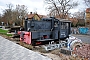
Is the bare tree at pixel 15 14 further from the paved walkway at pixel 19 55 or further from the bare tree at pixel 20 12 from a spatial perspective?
the paved walkway at pixel 19 55

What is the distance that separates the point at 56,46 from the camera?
10.7 meters

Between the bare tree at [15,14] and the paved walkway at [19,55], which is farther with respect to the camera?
the bare tree at [15,14]

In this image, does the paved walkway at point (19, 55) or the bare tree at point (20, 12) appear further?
the bare tree at point (20, 12)

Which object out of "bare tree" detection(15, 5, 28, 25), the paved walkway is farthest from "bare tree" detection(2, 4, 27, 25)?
the paved walkway

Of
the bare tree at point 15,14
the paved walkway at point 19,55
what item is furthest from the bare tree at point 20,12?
the paved walkway at point 19,55

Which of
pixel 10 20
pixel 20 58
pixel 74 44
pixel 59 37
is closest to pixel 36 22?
pixel 59 37

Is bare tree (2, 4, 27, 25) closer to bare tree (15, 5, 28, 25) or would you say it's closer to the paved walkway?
bare tree (15, 5, 28, 25)

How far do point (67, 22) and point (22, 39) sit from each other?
16.8ft

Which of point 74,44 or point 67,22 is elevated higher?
point 67,22

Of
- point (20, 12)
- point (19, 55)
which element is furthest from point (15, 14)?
point (19, 55)

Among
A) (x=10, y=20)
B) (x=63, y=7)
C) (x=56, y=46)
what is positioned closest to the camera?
(x=56, y=46)

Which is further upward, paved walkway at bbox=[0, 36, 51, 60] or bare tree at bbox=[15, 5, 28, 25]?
bare tree at bbox=[15, 5, 28, 25]

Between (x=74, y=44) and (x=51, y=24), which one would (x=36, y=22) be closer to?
(x=51, y=24)

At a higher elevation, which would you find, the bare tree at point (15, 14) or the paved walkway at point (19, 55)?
the bare tree at point (15, 14)
